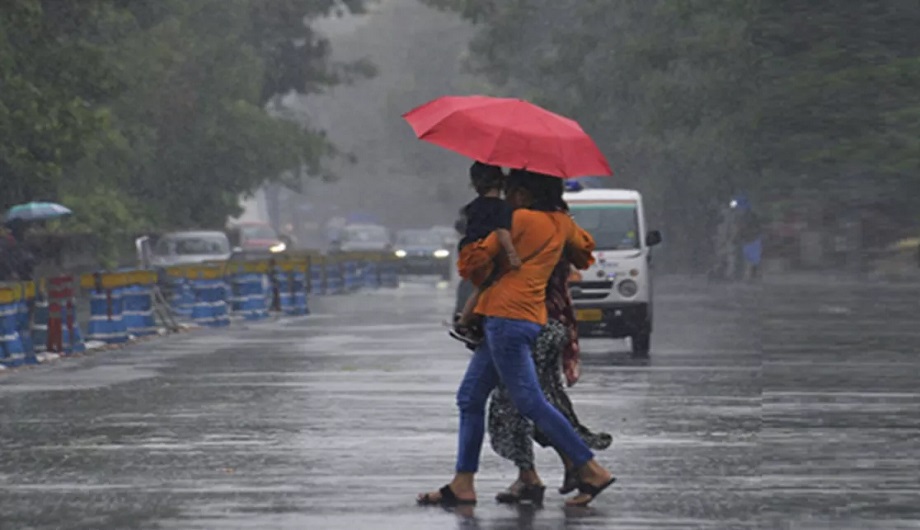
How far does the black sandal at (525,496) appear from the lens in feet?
41.9

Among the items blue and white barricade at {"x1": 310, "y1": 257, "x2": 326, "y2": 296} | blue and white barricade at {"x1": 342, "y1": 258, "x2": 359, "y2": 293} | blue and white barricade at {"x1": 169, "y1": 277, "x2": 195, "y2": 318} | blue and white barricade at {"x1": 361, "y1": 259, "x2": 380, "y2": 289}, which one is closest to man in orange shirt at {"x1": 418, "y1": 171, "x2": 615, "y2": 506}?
blue and white barricade at {"x1": 169, "y1": 277, "x2": 195, "y2": 318}

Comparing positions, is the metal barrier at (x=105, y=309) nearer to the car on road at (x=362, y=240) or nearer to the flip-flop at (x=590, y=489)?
the flip-flop at (x=590, y=489)

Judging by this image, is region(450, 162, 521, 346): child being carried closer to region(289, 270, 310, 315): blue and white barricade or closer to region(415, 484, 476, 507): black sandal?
Answer: region(415, 484, 476, 507): black sandal

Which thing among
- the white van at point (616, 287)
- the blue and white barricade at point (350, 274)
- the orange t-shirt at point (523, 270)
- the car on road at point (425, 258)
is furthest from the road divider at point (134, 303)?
the car on road at point (425, 258)

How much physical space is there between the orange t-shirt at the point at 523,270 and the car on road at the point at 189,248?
41.3 m

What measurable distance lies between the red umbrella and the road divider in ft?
48.1

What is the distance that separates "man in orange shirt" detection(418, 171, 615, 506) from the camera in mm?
12203

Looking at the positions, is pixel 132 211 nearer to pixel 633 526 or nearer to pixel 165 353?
pixel 165 353

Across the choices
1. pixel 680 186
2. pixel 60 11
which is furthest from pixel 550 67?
pixel 60 11

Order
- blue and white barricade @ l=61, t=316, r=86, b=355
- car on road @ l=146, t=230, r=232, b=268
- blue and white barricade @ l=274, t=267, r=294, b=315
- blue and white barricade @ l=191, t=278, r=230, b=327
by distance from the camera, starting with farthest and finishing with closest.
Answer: car on road @ l=146, t=230, r=232, b=268 < blue and white barricade @ l=274, t=267, r=294, b=315 < blue and white barricade @ l=191, t=278, r=230, b=327 < blue and white barricade @ l=61, t=316, r=86, b=355

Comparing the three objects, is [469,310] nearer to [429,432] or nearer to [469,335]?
[469,335]

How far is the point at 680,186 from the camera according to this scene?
7394 cm

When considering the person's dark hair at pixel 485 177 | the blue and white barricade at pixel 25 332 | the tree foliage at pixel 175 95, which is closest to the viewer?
the person's dark hair at pixel 485 177

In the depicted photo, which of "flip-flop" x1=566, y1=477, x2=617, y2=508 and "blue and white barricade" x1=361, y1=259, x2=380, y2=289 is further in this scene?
"blue and white barricade" x1=361, y1=259, x2=380, y2=289
